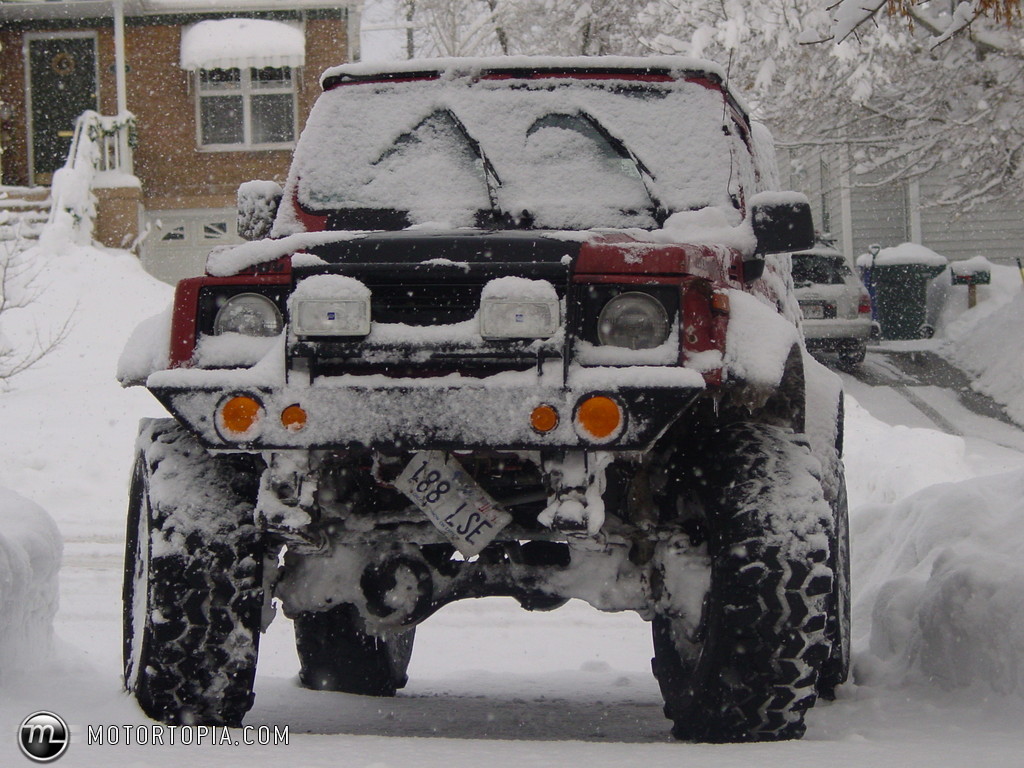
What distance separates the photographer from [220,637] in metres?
3.57

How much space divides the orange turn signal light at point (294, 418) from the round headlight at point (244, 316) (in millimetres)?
356

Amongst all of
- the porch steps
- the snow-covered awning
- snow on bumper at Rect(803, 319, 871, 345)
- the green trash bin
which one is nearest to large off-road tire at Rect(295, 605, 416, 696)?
snow on bumper at Rect(803, 319, 871, 345)

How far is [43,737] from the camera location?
3.19m

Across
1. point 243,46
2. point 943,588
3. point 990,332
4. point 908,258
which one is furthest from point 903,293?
point 943,588

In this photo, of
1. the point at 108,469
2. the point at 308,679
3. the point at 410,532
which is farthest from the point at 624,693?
the point at 108,469

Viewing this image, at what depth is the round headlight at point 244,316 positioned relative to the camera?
3.70m

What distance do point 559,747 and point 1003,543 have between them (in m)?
2.73

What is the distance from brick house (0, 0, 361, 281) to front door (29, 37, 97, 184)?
0.06 ft

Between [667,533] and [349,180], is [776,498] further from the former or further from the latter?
[349,180]

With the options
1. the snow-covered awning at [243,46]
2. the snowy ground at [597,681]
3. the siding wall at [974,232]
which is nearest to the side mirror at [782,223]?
the snowy ground at [597,681]

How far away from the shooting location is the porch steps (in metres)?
18.9

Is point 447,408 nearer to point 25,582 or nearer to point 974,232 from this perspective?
point 25,582

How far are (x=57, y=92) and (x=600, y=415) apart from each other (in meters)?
22.7

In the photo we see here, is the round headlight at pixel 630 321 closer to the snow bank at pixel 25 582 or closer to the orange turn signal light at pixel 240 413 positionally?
the orange turn signal light at pixel 240 413
